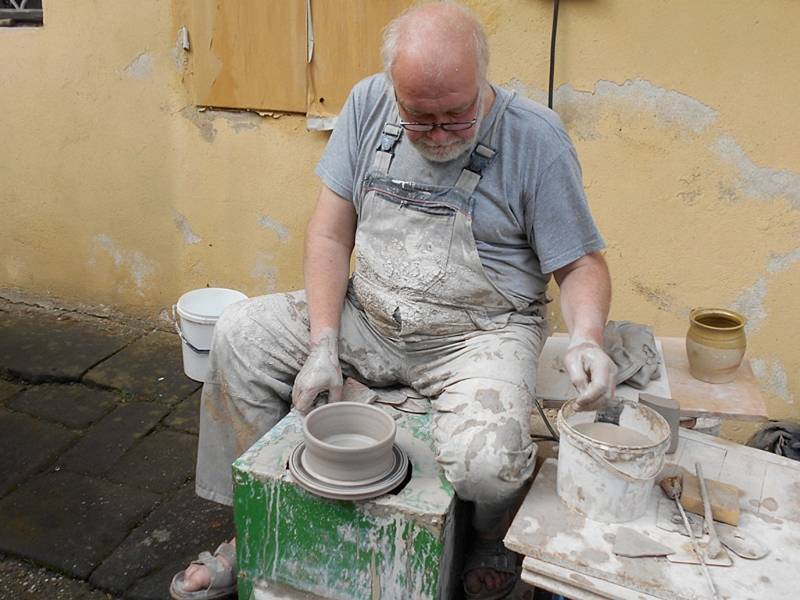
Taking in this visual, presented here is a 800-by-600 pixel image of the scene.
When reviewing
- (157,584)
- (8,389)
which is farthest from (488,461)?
(8,389)

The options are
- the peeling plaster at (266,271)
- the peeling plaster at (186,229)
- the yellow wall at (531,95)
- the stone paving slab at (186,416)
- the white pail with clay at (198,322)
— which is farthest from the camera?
the peeling plaster at (186,229)

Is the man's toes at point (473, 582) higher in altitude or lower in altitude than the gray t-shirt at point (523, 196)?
lower

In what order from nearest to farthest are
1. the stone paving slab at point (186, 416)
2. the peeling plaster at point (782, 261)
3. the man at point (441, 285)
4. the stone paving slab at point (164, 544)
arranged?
1. the man at point (441, 285)
2. the stone paving slab at point (164, 544)
3. the peeling plaster at point (782, 261)
4. the stone paving slab at point (186, 416)

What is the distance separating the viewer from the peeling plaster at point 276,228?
3.60m

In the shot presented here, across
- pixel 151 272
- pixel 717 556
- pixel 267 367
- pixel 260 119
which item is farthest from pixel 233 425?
pixel 151 272

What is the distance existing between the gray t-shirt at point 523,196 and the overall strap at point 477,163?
15 mm

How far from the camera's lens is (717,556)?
5.26ft

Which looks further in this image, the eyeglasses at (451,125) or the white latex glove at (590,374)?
the eyeglasses at (451,125)

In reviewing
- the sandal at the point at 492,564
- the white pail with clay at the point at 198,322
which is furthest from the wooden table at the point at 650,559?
the white pail with clay at the point at 198,322

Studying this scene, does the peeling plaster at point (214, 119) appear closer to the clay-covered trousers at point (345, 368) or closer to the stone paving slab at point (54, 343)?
the stone paving slab at point (54, 343)

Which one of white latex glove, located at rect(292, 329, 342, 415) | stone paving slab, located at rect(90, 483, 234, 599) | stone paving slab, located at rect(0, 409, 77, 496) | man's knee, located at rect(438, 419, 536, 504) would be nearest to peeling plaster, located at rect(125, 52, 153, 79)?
stone paving slab, located at rect(0, 409, 77, 496)

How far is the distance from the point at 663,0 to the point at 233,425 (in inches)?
83.3

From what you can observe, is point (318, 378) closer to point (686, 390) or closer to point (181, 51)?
point (686, 390)

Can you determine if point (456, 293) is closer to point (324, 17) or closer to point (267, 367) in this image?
point (267, 367)
